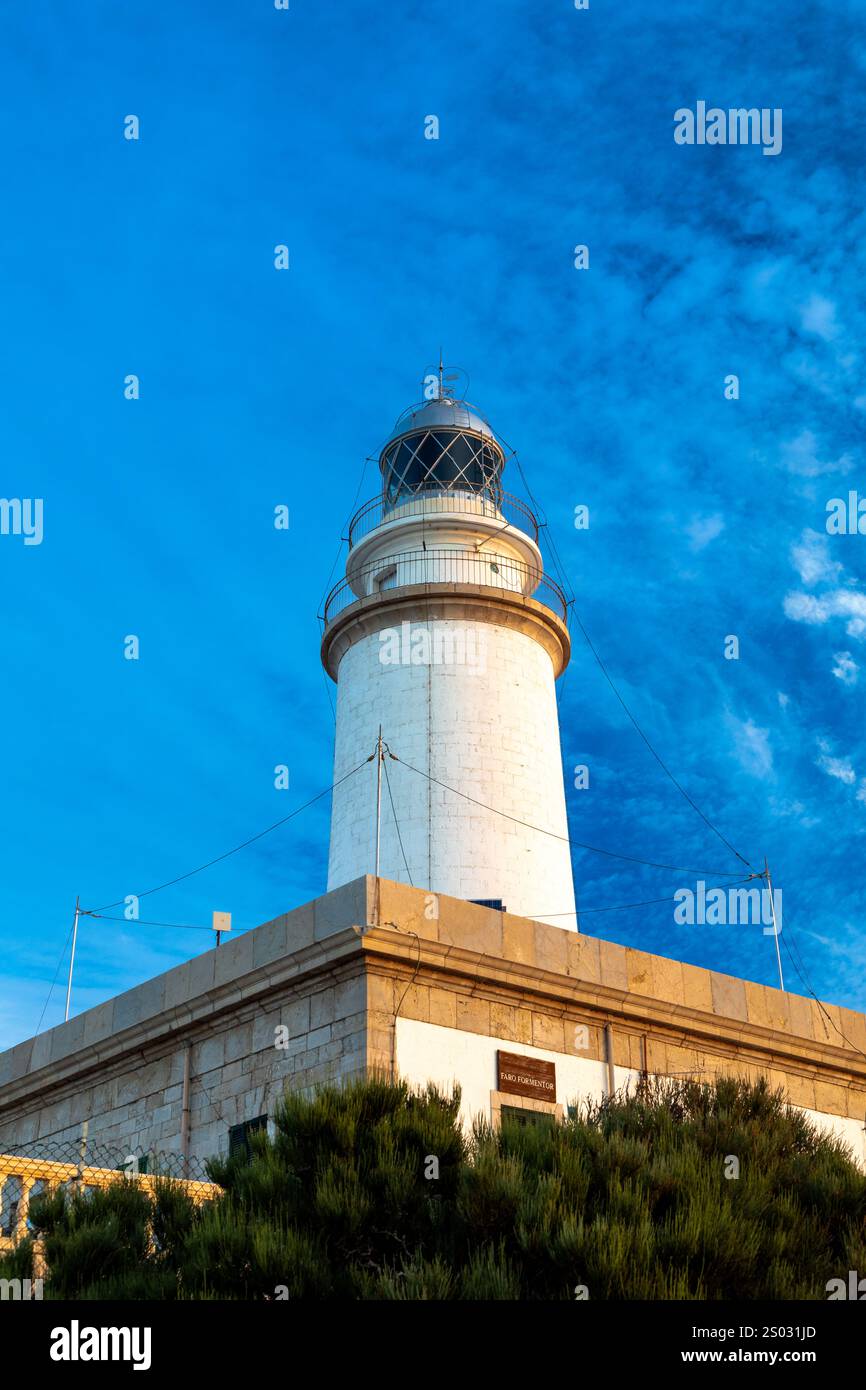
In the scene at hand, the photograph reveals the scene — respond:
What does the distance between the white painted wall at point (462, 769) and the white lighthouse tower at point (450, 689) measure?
0.07 ft

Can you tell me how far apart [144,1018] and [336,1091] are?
4763mm

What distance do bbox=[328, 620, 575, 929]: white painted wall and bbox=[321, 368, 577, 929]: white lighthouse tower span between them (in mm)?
20

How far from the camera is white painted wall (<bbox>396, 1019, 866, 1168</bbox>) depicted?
13.6 m

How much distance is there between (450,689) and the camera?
2164cm

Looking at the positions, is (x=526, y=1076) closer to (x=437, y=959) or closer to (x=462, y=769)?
(x=437, y=959)

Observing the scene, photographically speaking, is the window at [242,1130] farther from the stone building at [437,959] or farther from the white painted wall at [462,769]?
the white painted wall at [462,769]

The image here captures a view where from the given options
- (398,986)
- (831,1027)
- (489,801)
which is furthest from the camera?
(489,801)

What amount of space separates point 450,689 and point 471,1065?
830 centimetres

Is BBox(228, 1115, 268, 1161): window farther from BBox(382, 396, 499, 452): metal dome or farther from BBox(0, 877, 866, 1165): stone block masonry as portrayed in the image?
BBox(382, 396, 499, 452): metal dome

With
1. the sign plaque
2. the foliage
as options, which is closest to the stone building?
the sign plaque

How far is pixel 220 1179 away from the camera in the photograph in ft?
37.0

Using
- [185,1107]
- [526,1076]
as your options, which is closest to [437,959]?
[526,1076]
